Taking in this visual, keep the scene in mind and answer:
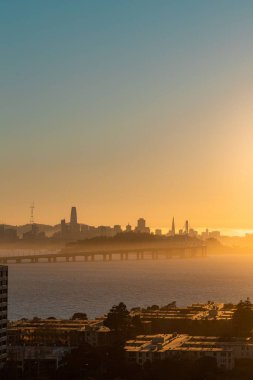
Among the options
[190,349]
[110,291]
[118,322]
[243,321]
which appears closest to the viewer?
[190,349]

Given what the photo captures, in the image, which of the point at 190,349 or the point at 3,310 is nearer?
the point at 3,310

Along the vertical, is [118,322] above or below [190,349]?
above

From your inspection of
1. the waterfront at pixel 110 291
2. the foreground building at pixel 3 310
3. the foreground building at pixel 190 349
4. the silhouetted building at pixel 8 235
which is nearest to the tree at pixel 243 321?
the foreground building at pixel 190 349

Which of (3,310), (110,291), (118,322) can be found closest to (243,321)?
(118,322)

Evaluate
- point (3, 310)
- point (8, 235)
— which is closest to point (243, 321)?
point (3, 310)

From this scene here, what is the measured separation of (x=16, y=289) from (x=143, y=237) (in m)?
68.4

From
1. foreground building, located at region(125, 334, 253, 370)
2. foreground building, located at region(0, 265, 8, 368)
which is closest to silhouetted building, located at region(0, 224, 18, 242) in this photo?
foreground building, located at region(125, 334, 253, 370)

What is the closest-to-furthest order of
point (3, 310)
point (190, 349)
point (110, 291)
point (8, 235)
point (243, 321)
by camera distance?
point (3, 310) < point (190, 349) < point (243, 321) < point (110, 291) < point (8, 235)

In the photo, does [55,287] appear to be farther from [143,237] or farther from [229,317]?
[143,237]

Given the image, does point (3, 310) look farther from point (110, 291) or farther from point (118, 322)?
point (110, 291)

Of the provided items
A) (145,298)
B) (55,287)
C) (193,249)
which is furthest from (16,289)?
(193,249)

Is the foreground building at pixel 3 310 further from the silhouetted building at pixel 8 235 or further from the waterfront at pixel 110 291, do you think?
the silhouetted building at pixel 8 235

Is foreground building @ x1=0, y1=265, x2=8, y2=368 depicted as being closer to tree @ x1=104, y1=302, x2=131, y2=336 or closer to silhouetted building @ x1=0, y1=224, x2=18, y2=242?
tree @ x1=104, y1=302, x2=131, y2=336

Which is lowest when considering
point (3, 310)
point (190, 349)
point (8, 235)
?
point (190, 349)
